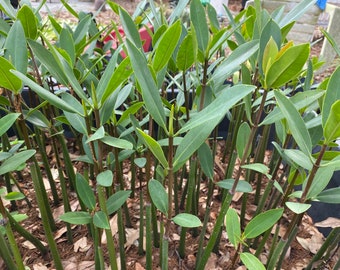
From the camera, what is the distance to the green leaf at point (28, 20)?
0.50m

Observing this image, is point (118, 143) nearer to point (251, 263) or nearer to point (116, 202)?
point (116, 202)

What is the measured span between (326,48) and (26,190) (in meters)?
1.84

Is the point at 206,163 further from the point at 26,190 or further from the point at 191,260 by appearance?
the point at 26,190

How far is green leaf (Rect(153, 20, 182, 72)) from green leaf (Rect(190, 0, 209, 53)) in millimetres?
101

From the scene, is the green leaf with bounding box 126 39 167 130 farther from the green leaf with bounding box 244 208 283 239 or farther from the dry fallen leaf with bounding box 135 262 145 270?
the dry fallen leaf with bounding box 135 262 145 270

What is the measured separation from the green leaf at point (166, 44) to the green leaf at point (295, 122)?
13cm

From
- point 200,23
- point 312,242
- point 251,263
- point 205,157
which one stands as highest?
point 200,23

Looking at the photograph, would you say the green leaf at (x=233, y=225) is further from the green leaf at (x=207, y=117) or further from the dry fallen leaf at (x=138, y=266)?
the dry fallen leaf at (x=138, y=266)

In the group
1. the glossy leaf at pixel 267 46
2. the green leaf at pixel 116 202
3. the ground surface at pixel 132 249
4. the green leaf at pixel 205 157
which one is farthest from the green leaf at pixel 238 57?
the ground surface at pixel 132 249

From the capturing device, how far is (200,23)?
1.67 ft

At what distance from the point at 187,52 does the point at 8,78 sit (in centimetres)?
23

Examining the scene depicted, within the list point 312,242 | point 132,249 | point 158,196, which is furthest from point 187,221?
point 312,242

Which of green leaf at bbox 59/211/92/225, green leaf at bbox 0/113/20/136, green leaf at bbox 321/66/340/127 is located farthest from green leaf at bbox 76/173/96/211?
green leaf at bbox 321/66/340/127

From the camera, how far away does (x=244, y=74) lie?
51 cm
